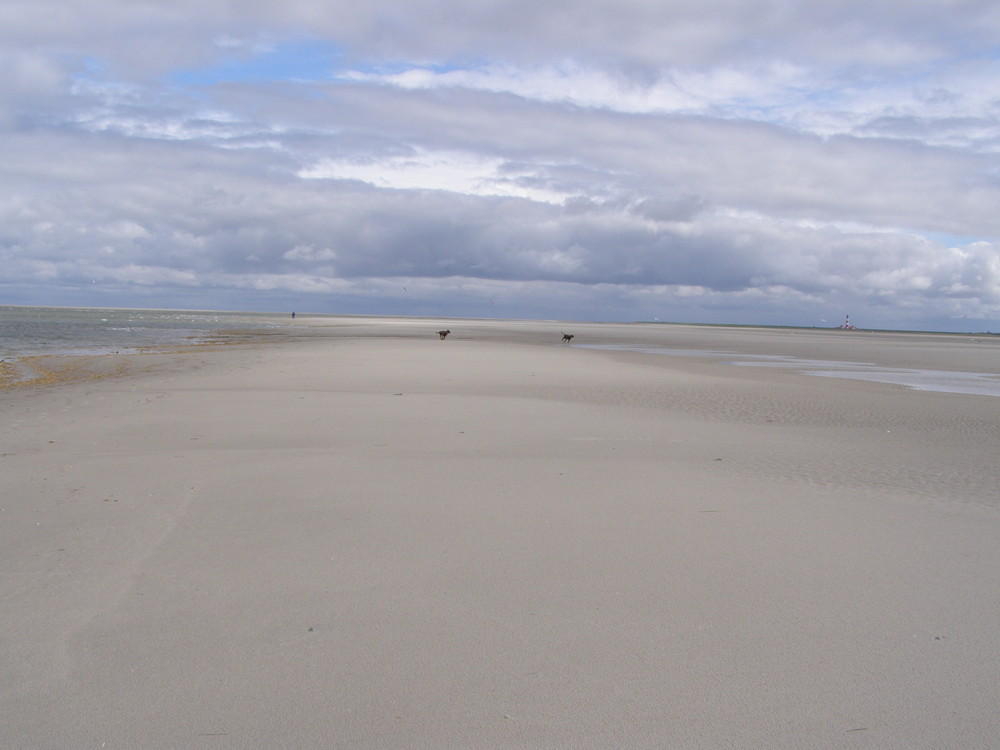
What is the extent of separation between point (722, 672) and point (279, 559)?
3.12 meters

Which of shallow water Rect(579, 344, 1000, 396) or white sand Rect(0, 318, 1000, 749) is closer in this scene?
white sand Rect(0, 318, 1000, 749)

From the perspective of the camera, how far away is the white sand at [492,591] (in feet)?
10.7

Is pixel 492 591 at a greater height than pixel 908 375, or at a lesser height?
lesser

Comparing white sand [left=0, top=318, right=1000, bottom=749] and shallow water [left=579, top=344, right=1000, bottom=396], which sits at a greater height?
shallow water [left=579, top=344, right=1000, bottom=396]

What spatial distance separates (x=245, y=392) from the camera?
581 inches

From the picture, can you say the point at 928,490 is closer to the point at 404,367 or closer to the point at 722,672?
the point at 722,672

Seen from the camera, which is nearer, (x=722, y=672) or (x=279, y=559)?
(x=722, y=672)

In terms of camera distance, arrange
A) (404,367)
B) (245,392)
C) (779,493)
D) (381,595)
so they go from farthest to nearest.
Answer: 1. (404,367)
2. (245,392)
3. (779,493)
4. (381,595)

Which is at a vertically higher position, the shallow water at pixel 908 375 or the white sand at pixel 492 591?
the shallow water at pixel 908 375

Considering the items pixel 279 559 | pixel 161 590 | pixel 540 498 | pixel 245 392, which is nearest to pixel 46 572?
pixel 161 590

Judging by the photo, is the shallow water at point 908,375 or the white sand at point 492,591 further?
the shallow water at point 908,375

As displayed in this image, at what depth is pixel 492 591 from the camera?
4590 mm

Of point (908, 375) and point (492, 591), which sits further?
point (908, 375)

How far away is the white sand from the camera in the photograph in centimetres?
327
